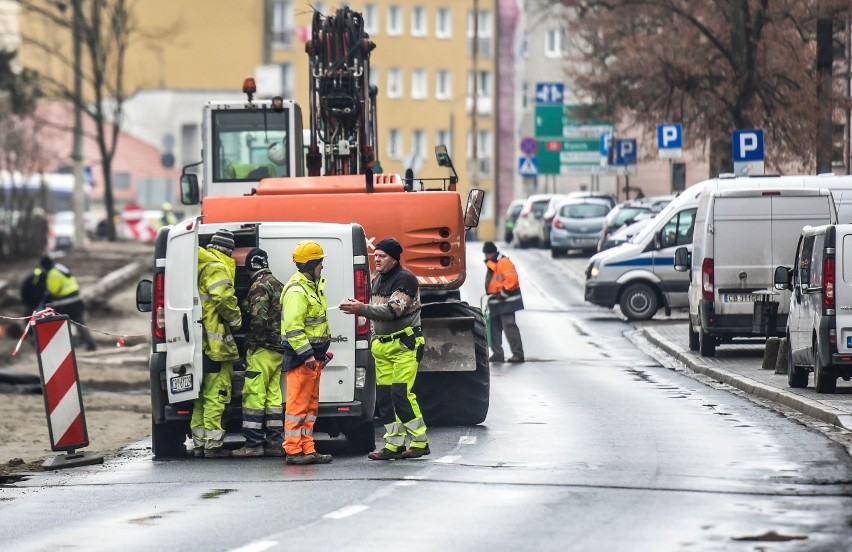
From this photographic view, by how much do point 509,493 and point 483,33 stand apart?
96.5m

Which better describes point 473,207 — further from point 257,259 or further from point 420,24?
point 420,24

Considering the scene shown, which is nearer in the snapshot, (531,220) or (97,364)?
(97,364)

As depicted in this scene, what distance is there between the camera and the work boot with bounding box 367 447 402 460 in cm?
1525

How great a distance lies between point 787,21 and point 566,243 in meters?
11.0

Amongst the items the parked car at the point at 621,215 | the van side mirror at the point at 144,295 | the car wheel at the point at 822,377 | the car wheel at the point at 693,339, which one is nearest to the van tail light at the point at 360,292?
the van side mirror at the point at 144,295

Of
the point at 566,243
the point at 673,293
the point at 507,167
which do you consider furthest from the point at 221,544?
the point at 507,167

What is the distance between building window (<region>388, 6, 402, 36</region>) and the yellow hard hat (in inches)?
3618

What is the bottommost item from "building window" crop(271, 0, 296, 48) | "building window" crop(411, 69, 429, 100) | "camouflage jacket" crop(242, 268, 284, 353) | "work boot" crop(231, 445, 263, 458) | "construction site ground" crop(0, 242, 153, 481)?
"construction site ground" crop(0, 242, 153, 481)

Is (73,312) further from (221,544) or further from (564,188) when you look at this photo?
(564,188)

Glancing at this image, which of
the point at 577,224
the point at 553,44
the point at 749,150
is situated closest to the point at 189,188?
the point at 749,150

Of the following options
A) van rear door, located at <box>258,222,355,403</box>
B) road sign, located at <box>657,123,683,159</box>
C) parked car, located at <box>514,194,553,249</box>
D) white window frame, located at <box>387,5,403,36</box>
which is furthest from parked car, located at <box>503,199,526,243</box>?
van rear door, located at <box>258,222,355,403</box>

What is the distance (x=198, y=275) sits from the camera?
614 inches

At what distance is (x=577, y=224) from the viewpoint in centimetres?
5128

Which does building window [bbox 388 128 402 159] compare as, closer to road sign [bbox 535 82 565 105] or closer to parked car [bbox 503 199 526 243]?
road sign [bbox 535 82 565 105]
